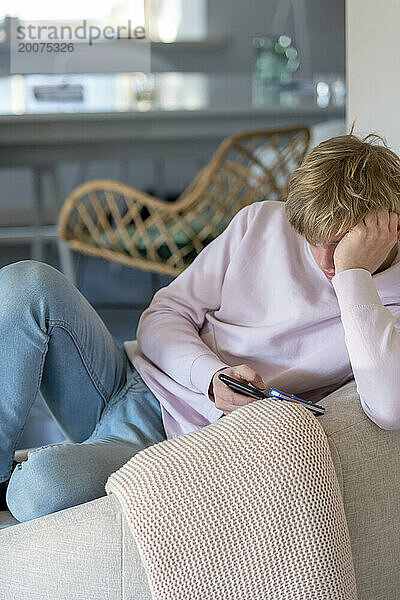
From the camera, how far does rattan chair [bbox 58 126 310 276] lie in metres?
2.49

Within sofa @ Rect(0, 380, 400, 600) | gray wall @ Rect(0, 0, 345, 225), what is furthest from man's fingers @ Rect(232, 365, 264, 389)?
gray wall @ Rect(0, 0, 345, 225)

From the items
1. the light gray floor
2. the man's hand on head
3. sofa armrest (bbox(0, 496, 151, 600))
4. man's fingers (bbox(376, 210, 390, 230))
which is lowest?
the light gray floor

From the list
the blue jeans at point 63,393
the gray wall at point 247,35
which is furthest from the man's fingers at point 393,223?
the gray wall at point 247,35

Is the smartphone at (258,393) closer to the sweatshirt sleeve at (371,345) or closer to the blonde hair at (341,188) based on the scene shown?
the sweatshirt sleeve at (371,345)

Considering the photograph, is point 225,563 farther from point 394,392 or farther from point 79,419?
point 79,419

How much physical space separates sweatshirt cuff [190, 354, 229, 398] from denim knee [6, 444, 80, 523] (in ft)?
0.81

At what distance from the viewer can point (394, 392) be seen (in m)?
1.11

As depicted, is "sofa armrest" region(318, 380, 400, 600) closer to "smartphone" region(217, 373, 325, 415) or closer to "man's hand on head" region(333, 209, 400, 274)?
"smartphone" region(217, 373, 325, 415)

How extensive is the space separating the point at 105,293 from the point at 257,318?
2.38 metres

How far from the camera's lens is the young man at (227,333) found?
1.16 m

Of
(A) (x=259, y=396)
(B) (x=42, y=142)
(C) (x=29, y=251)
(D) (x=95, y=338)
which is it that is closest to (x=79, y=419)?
(D) (x=95, y=338)

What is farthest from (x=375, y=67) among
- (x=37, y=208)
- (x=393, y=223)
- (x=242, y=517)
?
(x=37, y=208)

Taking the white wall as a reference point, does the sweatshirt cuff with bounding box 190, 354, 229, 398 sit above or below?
below

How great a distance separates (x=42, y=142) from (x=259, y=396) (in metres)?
2.34
